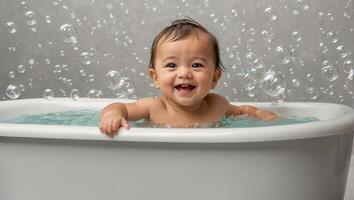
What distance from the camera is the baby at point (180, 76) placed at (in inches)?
55.0

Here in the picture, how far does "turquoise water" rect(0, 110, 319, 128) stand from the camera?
155cm

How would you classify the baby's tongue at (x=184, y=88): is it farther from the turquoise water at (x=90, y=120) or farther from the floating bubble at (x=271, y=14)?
the floating bubble at (x=271, y=14)

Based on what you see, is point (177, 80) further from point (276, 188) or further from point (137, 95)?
point (137, 95)

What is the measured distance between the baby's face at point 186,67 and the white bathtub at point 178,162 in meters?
0.23

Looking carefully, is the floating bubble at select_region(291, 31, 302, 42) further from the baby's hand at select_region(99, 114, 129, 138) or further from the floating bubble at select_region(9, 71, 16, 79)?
the baby's hand at select_region(99, 114, 129, 138)

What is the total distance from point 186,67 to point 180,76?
0.03 m

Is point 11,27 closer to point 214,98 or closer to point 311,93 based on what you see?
point 214,98

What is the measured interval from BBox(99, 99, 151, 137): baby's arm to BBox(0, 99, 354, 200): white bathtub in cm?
2

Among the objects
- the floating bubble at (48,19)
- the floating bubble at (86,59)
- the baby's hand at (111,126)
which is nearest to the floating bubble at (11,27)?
the floating bubble at (48,19)

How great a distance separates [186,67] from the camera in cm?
140

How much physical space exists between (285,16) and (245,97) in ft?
1.38

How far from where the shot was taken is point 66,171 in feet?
4.29

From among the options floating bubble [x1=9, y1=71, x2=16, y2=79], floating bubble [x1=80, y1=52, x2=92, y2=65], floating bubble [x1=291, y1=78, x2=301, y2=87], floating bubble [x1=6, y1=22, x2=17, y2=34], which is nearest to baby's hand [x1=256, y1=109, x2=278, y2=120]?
floating bubble [x1=291, y1=78, x2=301, y2=87]

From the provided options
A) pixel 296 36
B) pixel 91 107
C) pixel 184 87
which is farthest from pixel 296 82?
pixel 184 87
